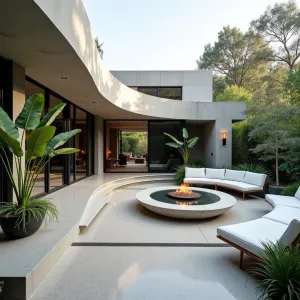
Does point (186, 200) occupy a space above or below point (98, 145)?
below

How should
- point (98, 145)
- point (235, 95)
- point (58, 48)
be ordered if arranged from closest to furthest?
point (58, 48) → point (98, 145) → point (235, 95)

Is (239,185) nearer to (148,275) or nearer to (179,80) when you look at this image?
(148,275)

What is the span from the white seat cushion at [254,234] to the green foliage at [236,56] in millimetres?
16874

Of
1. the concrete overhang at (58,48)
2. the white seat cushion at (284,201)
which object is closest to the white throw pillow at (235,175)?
the white seat cushion at (284,201)

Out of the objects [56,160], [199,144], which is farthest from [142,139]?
[56,160]

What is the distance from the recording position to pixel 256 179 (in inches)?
281

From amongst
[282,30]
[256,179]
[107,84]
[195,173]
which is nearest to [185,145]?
[195,173]

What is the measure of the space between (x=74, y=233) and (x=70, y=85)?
3.88 m

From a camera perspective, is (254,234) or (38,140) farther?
(254,234)

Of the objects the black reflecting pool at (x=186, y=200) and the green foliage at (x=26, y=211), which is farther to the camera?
the black reflecting pool at (x=186, y=200)

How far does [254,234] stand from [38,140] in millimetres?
3428

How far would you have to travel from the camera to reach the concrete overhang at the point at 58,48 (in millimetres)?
2566

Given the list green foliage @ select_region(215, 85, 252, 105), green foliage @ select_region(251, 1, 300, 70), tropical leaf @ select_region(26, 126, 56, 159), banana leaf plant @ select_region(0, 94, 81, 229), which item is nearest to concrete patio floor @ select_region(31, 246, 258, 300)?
banana leaf plant @ select_region(0, 94, 81, 229)

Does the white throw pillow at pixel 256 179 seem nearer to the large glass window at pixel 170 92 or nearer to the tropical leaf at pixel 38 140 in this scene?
the tropical leaf at pixel 38 140
